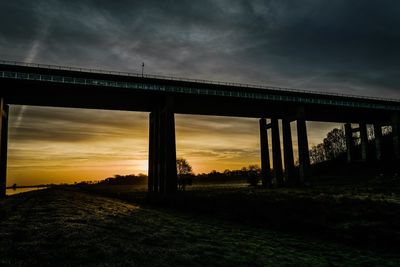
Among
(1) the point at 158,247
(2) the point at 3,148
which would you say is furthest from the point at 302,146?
(1) the point at 158,247

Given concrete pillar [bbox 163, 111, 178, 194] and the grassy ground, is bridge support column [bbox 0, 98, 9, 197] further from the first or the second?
the grassy ground

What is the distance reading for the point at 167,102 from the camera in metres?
46.0

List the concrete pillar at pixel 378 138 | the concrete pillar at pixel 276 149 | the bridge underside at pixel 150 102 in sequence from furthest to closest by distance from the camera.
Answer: the concrete pillar at pixel 378 138, the concrete pillar at pixel 276 149, the bridge underside at pixel 150 102

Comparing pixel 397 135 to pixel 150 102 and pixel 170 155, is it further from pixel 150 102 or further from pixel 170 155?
pixel 150 102

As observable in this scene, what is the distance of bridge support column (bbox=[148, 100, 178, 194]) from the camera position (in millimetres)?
44000

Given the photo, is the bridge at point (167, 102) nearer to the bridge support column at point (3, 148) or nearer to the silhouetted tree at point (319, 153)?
the bridge support column at point (3, 148)

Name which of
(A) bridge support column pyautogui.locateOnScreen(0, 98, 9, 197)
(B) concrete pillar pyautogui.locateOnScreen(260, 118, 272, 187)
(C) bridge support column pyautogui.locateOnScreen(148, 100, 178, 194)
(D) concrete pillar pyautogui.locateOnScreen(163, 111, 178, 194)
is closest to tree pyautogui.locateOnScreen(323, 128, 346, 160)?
(B) concrete pillar pyautogui.locateOnScreen(260, 118, 272, 187)

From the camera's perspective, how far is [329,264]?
7391 mm

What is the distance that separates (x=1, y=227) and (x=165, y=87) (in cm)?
3835

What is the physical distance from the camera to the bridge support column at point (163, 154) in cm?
4400

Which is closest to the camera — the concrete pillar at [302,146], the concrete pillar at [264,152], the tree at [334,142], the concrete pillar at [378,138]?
the concrete pillar at [302,146]

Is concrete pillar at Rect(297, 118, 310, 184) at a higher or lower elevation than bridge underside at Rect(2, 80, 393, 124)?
lower

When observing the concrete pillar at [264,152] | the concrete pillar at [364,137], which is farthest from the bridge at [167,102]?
the concrete pillar at [364,137]

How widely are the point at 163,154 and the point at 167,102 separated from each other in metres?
7.88
